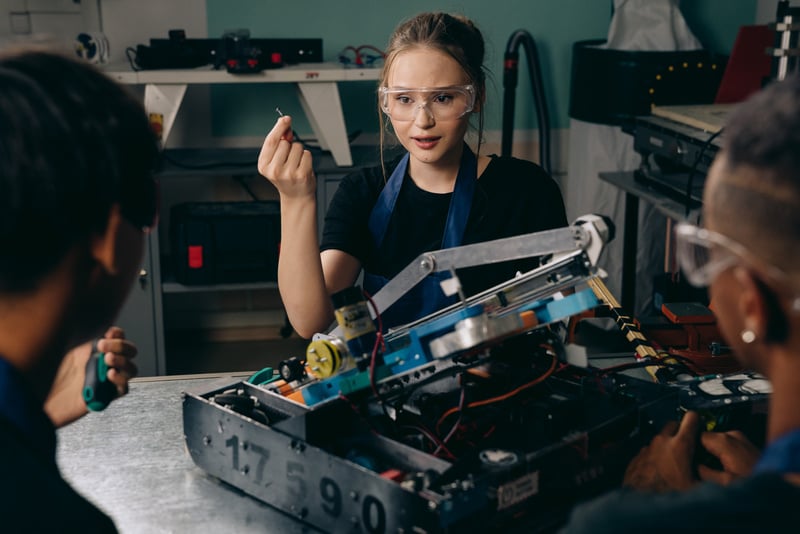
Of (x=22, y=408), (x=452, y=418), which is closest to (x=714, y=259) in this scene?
(x=452, y=418)

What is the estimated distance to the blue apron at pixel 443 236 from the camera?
1.82 metres

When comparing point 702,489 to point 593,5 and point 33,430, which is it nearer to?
point 33,430

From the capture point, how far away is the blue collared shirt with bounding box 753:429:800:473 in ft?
2.64

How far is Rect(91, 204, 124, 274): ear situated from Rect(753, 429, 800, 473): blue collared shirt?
62cm

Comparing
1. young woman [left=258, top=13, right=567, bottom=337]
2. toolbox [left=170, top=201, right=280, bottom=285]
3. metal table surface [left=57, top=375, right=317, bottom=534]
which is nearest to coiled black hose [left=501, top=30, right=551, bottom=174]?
toolbox [left=170, top=201, right=280, bottom=285]

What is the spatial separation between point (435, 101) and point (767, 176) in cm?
111

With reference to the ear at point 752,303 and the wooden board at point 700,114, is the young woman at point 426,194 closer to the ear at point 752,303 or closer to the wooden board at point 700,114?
the ear at point 752,303

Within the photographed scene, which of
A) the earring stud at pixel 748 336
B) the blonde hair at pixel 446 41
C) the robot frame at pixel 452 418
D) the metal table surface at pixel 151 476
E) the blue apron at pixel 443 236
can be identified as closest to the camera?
the earring stud at pixel 748 336

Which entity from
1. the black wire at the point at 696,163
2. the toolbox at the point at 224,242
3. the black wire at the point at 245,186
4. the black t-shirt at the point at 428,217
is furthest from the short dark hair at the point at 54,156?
the black wire at the point at 245,186

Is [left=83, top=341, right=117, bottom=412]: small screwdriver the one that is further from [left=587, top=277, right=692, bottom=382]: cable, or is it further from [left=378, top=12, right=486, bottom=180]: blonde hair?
[left=378, top=12, right=486, bottom=180]: blonde hair

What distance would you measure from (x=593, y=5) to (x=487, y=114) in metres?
0.72

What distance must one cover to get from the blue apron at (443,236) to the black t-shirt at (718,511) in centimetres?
104

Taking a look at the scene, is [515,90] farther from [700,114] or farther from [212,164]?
[212,164]

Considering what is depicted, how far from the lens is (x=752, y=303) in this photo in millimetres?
832
